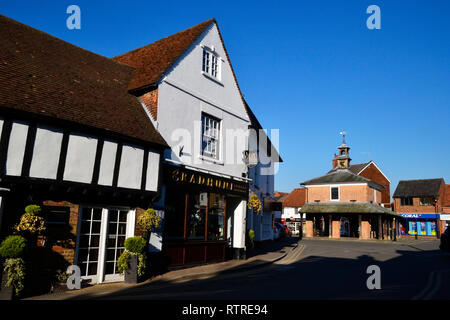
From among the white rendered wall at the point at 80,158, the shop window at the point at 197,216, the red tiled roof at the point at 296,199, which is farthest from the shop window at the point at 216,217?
the red tiled roof at the point at 296,199

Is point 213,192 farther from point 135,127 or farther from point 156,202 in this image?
point 135,127

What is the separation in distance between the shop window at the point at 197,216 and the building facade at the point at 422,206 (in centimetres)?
3885

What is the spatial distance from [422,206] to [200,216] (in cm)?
4307

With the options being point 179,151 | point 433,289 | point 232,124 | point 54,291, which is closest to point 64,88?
point 179,151

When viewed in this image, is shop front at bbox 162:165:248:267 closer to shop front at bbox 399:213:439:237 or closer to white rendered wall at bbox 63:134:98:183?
white rendered wall at bbox 63:134:98:183

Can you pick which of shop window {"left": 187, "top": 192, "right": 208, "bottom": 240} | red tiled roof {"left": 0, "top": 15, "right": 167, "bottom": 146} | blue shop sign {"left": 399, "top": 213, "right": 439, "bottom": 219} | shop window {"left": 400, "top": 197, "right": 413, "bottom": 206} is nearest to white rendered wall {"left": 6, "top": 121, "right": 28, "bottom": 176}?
red tiled roof {"left": 0, "top": 15, "right": 167, "bottom": 146}

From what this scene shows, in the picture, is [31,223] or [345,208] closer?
[31,223]

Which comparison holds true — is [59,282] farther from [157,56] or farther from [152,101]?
[157,56]

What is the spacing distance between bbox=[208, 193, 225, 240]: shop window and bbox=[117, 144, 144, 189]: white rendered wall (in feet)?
13.6

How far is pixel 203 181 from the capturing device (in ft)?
41.2

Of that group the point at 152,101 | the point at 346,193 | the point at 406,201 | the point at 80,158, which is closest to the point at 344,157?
the point at 346,193

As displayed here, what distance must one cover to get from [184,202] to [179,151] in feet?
6.24

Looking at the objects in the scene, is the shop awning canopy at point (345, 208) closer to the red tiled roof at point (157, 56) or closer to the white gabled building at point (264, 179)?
the white gabled building at point (264, 179)

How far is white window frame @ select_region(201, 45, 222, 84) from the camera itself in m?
13.9
